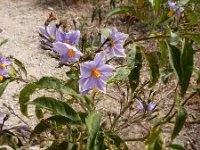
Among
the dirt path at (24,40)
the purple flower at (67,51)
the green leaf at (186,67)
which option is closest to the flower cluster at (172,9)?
the green leaf at (186,67)

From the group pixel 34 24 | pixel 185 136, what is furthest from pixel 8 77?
pixel 34 24

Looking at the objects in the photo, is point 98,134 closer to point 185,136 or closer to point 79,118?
point 79,118

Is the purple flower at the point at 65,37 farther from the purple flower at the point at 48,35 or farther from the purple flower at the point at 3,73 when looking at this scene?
the purple flower at the point at 3,73

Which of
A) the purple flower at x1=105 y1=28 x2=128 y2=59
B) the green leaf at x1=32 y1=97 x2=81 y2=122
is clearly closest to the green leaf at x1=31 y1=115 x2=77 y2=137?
the green leaf at x1=32 y1=97 x2=81 y2=122

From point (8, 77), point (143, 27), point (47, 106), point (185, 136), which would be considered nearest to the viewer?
point (47, 106)

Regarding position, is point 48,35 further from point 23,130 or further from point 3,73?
point 23,130

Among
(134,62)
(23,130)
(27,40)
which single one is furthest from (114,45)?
(27,40)
